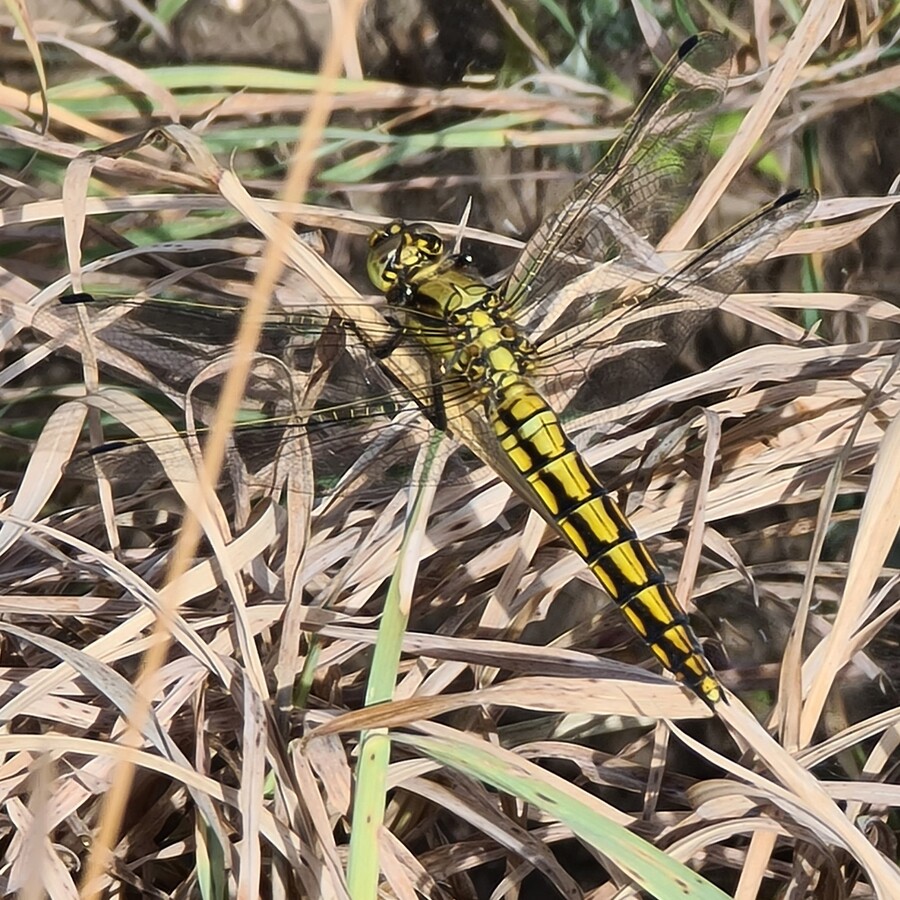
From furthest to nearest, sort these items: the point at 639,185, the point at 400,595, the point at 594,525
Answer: the point at 639,185 → the point at 594,525 → the point at 400,595

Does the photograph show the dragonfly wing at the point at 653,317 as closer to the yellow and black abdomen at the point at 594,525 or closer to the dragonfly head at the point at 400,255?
the yellow and black abdomen at the point at 594,525

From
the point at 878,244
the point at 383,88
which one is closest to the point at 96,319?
the point at 383,88

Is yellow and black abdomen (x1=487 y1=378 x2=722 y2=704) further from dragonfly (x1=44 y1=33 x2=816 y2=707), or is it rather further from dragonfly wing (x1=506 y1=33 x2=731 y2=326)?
dragonfly wing (x1=506 y1=33 x2=731 y2=326)

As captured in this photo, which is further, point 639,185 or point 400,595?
point 639,185

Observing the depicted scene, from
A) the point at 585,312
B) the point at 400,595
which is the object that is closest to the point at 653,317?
the point at 585,312

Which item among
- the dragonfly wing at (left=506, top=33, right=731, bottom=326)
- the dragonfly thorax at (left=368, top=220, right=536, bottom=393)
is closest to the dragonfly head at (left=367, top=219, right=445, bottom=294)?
the dragonfly thorax at (left=368, top=220, right=536, bottom=393)

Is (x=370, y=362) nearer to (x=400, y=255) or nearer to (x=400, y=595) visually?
(x=400, y=255)

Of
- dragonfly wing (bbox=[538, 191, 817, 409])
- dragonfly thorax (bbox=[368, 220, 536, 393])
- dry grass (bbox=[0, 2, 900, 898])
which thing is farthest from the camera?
dragonfly thorax (bbox=[368, 220, 536, 393])
